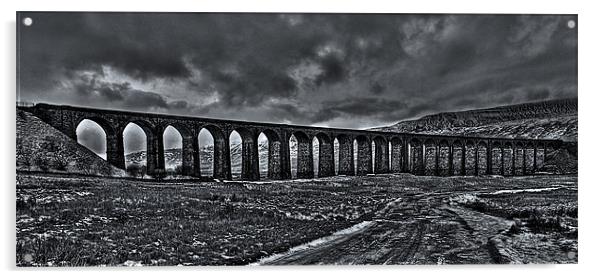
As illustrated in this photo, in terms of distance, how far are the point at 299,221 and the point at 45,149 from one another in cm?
299

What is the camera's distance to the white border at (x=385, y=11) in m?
4.74

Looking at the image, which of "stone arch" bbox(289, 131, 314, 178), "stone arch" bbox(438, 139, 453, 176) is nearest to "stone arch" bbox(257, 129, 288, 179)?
"stone arch" bbox(289, 131, 314, 178)

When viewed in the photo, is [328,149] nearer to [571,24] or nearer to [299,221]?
[299,221]

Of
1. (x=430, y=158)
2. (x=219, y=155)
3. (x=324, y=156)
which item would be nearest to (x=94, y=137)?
(x=219, y=155)

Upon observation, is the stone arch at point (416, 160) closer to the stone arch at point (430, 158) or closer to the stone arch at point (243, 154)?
the stone arch at point (430, 158)

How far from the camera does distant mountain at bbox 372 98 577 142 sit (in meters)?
5.19

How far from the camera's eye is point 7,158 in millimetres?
4727

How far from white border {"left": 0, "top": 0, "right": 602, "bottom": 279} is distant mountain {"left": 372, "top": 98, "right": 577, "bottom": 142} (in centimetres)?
22

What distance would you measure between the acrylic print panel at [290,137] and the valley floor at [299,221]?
17 millimetres

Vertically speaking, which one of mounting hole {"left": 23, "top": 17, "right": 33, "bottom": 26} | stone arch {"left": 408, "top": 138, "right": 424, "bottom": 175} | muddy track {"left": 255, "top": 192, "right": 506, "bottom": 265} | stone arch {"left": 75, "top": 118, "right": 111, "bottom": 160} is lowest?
muddy track {"left": 255, "top": 192, "right": 506, "bottom": 265}

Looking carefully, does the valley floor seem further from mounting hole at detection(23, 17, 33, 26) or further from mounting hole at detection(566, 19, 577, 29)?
mounting hole at detection(566, 19, 577, 29)

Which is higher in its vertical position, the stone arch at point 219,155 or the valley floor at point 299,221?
the stone arch at point 219,155

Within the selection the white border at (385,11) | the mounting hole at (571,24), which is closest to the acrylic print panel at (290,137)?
the mounting hole at (571,24)

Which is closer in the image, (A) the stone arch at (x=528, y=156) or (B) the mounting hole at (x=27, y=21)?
(B) the mounting hole at (x=27, y=21)
